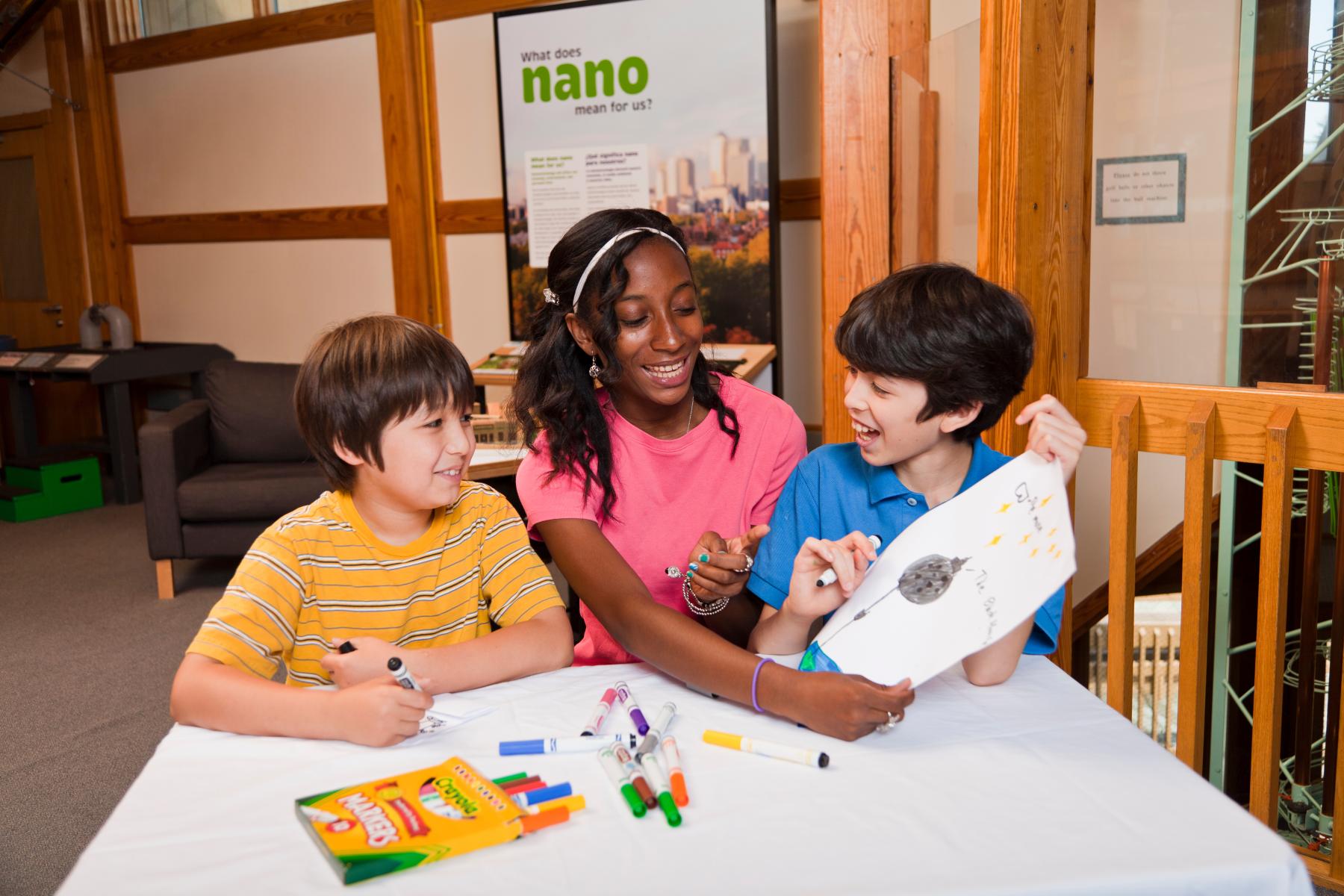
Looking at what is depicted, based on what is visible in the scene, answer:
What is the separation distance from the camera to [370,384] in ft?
4.69

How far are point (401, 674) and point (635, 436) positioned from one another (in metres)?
0.69

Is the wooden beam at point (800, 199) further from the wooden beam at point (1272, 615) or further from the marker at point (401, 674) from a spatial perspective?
the marker at point (401, 674)

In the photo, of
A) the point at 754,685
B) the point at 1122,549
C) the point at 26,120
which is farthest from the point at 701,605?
the point at 26,120

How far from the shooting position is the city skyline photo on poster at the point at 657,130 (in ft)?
13.9

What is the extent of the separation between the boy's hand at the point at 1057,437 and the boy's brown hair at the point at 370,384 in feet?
2.44

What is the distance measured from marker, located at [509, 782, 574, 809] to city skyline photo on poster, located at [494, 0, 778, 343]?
3456 millimetres

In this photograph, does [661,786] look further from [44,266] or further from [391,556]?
[44,266]

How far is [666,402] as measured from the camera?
1699 millimetres

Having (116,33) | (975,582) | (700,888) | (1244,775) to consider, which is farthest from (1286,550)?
(116,33)

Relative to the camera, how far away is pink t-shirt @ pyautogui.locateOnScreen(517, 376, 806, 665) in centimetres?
173

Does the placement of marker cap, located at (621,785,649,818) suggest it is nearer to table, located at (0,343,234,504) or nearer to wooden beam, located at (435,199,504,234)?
wooden beam, located at (435,199,504,234)

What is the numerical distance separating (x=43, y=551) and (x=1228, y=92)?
5.01 m

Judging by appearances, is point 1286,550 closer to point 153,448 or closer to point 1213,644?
point 1213,644

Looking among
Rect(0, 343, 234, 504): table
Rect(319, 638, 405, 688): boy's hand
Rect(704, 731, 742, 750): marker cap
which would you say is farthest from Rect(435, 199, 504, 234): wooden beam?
Rect(704, 731, 742, 750): marker cap
